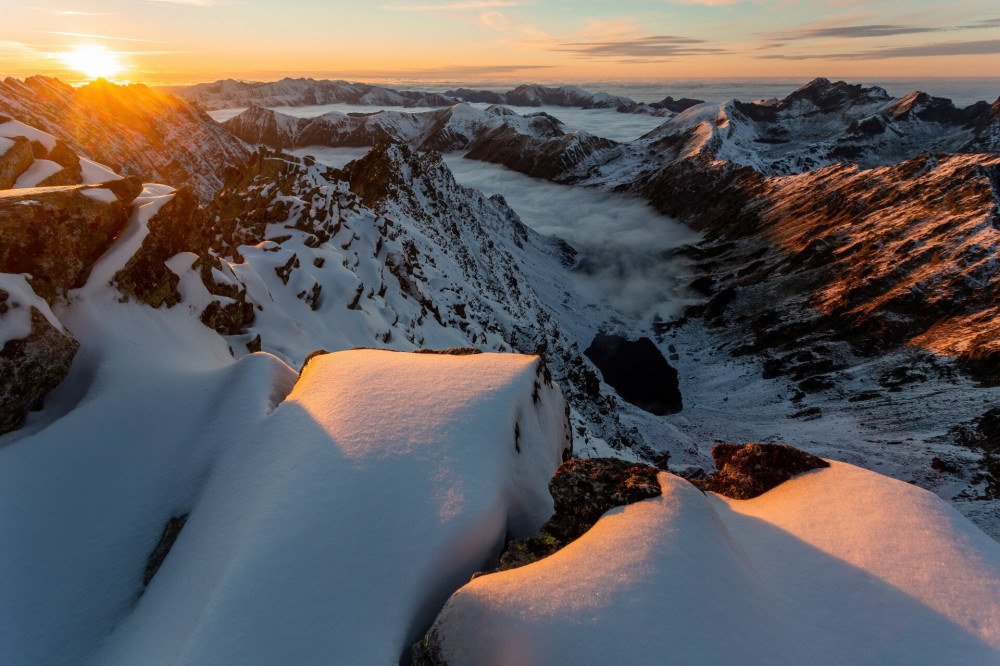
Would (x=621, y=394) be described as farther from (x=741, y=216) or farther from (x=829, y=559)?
(x=741, y=216)

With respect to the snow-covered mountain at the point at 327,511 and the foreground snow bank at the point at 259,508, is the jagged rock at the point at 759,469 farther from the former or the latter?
the foreground snow bank at the point at 259,508

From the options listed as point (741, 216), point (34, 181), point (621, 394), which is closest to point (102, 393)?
point (34, 181)

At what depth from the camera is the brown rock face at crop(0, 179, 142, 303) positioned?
13930mm

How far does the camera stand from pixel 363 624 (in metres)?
8.95

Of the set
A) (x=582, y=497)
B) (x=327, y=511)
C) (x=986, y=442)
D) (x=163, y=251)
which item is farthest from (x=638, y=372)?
(x=327, y=511)

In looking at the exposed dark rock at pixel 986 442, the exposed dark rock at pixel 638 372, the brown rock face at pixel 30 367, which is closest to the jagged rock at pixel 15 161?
the brown rock face at pixel 30 367

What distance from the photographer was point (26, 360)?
12.8 metres

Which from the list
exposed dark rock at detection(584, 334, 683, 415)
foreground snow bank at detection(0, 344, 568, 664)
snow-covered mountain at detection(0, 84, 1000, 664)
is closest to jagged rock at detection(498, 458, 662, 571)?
snow-covered mountain at detection(0, 84, 1000, 664)

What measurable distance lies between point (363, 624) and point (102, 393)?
10910mm

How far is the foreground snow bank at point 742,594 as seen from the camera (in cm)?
A: 823

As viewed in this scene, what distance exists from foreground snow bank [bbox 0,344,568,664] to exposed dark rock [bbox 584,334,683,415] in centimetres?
9510

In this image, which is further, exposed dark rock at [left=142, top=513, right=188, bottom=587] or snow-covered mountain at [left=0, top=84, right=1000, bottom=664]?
exposed dark rock at [left=142, top=513, right=188, bottom=587]

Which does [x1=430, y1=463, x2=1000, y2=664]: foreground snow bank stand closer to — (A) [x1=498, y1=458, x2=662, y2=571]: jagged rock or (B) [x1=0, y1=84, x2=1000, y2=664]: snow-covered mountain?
(B) [x1=0, y1=84, x2=1000, y2=664]: snow-covered mountain

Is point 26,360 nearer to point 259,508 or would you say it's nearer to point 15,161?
point 259,508
